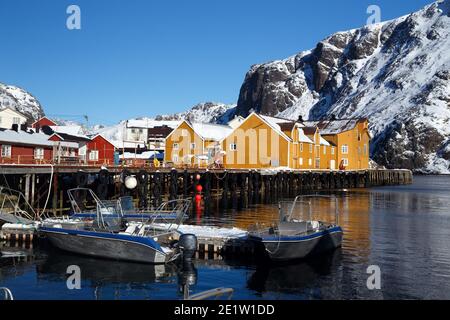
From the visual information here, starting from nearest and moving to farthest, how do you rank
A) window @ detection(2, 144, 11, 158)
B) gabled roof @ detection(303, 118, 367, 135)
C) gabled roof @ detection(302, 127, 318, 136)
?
window @ detection(2, 144, 11, 158), gabled roof @ detection(302, 127, 318, 136), gabled roof @ detection(303, 118, 367, 135)

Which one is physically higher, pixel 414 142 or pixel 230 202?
pixel 414 142

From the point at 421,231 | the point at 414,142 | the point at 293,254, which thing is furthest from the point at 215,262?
the point at 414,142

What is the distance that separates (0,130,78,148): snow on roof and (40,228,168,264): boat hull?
897 inches

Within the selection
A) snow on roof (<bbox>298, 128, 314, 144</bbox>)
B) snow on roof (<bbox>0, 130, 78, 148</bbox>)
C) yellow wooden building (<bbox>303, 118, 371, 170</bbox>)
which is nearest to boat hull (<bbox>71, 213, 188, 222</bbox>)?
snow on roof (<bbox>0, 130, 78, 148</bbox>)

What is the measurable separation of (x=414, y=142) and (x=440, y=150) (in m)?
10.4

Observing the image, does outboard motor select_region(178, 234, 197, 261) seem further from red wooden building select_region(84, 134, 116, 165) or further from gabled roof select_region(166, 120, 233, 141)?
gabled roof select_region(166, 120, 233, 141)

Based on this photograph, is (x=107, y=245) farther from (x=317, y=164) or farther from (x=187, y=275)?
(x=317, y=164)

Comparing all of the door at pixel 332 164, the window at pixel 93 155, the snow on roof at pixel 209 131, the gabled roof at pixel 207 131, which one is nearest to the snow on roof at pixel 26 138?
the window at pixel 93 155

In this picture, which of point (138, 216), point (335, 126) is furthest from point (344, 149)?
point (138, 216)

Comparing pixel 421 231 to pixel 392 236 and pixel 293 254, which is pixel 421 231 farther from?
pixel 293 254

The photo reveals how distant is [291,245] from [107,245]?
874 cm

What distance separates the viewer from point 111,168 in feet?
140

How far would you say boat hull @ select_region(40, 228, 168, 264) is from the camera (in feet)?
70.3

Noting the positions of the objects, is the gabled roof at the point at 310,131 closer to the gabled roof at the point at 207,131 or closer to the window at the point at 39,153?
the gabled roof at the point at 207,131
